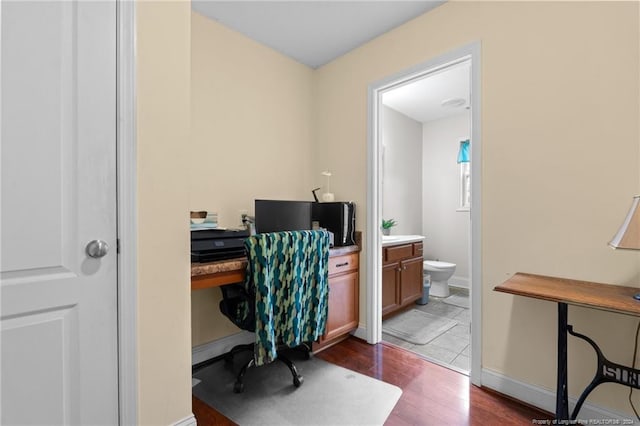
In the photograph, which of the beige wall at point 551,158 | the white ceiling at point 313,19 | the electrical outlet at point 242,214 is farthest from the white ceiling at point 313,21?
the electrical outlet at point 242,214

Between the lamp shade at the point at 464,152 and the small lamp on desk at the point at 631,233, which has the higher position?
the lamp shade at the point at 464,152

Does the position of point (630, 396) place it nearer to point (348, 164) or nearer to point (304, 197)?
point (348, 164)

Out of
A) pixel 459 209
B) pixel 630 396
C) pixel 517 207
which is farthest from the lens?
pixel 459 209

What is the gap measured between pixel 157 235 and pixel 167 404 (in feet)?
2.50

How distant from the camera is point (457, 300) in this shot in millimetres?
3625

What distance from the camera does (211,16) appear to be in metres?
2.18

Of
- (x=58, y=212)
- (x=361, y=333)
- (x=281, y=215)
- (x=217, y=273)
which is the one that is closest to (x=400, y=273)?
(x=361, y=333)

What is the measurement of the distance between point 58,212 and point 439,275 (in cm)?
362

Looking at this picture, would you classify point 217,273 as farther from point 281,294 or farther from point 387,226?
point 387,226

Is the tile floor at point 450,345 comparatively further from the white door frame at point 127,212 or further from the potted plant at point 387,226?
the white door frame at point 127,212

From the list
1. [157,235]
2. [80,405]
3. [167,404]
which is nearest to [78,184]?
[157,235]

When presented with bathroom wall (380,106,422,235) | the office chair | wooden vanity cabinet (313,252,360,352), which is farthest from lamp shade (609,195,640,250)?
bathroom wall (380,106,422,235)

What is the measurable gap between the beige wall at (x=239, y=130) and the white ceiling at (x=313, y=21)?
0.37 feet

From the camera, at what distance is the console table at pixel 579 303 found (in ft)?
3.89
